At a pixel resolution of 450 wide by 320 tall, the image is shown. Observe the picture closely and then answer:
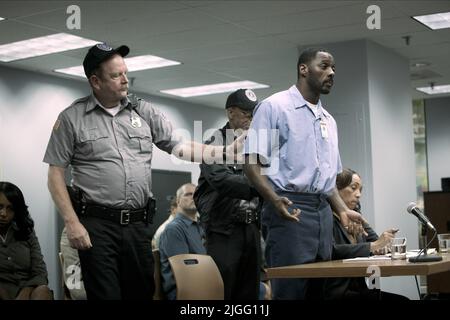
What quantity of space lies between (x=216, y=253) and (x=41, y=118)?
5217mm

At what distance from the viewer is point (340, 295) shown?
3281 mm

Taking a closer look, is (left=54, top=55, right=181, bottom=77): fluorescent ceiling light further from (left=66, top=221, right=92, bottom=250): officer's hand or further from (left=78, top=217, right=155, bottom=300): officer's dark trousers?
(left=66, top=221, right=92, bottom=250): officer's hand

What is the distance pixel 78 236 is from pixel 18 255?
2.32 metres

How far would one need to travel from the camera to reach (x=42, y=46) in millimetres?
7555

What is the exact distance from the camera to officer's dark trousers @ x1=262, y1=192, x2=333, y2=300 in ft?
10.1

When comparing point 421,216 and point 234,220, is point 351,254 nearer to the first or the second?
point 421,216

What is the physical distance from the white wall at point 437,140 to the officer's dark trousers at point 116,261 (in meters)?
10.1

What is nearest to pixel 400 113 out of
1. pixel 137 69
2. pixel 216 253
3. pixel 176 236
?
pixel 137 69

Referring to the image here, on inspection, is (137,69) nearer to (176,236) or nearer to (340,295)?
(176,236)

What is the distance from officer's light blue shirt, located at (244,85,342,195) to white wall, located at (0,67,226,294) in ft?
18.5

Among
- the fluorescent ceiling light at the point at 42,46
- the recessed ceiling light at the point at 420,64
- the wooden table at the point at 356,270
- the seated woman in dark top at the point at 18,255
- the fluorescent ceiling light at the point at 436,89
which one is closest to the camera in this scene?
the wooden table at the point at 356,270

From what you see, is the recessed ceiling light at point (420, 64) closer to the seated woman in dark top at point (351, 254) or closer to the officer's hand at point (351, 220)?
the seated woman in dark top at point (351, 254)

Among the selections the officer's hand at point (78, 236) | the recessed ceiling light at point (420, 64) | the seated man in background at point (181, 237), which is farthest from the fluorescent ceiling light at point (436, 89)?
the officer's hand at point (78, 236)

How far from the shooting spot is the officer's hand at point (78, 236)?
2.79 meters
